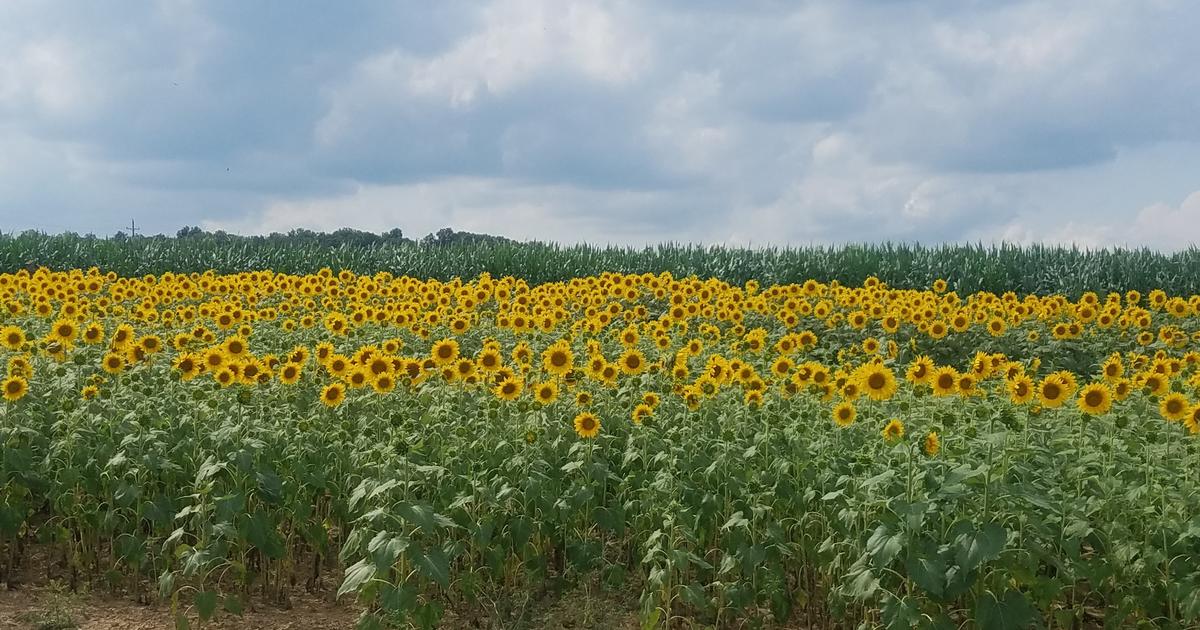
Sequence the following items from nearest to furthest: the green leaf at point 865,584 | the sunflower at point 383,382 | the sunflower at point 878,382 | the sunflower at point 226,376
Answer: the green leaf at point 865,584
the sunflower at point 878,382
the sunflower at point 383,382
the sunflower at point 226,376

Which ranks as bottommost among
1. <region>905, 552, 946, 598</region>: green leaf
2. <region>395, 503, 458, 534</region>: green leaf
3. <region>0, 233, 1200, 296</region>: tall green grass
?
<region>905, 552, 946, 598</region>: green leaf

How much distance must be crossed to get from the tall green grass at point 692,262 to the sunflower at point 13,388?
54.9 feet

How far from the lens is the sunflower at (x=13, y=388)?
6285 mm

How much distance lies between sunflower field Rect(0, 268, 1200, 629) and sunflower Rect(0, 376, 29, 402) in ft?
0.05

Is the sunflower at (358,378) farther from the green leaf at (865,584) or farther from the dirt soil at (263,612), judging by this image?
the green leaf at (865,584)

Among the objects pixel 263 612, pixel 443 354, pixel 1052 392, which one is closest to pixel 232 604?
pixel 263 612

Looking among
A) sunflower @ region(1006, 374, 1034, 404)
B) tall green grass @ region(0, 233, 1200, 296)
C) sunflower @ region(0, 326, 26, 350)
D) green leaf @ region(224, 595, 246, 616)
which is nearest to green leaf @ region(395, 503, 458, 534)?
green leaf @ region(224, 595, 246, 616)

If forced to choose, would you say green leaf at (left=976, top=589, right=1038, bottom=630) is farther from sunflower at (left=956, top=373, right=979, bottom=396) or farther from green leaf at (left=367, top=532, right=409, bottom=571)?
green leaf at (left=367, top=532, right=409, bottom=571)

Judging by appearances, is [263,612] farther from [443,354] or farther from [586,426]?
[586,426]

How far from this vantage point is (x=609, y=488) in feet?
19.5

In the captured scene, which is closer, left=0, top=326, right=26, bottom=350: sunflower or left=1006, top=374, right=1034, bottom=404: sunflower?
Result: left=1006, top=374, right=1034, bottom=404: sunflower

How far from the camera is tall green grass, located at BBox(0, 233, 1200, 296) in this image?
71.8ft

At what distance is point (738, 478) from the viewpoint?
5.45 m

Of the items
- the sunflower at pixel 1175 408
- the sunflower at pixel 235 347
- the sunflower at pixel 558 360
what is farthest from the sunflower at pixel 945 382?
the sunflower at pixel 235 347
